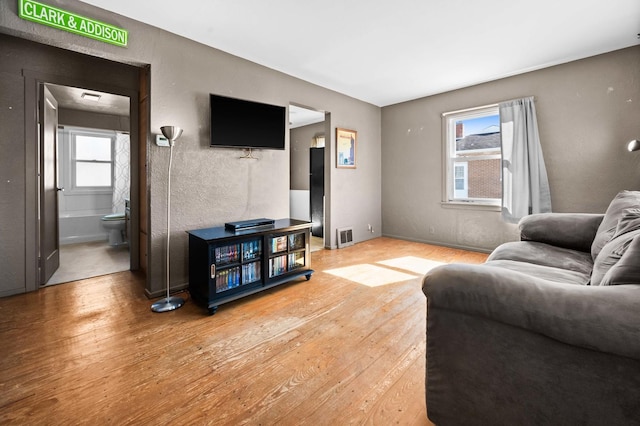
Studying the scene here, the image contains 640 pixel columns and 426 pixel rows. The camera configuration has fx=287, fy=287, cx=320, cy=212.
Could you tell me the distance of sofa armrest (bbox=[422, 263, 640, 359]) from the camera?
0.82 meters

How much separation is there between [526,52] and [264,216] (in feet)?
11.9

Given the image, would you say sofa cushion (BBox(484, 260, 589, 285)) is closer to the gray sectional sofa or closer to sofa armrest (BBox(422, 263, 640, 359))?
the gray sectional sofa

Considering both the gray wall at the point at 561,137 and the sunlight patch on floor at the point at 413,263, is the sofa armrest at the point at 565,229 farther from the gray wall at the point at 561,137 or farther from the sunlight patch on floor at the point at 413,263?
the gray wall at the point at 561,137

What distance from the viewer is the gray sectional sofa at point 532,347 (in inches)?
32.7

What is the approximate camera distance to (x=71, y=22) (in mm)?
2238

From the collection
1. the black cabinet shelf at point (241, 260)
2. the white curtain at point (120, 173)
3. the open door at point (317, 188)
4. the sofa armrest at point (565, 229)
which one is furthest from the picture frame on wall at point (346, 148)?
the white curtain at point (120, 173)

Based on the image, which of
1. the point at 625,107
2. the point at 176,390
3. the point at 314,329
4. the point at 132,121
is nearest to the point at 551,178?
the point at 625,107

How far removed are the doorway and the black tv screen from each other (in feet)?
4.29

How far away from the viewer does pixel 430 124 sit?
492 cm

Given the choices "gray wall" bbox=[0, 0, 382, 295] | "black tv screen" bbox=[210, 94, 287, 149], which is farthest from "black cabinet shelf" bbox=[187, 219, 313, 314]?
"black tv screen" bbox=[210, 94, 287, 149]

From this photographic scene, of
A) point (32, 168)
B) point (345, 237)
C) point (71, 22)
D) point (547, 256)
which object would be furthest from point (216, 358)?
point (345, 237)

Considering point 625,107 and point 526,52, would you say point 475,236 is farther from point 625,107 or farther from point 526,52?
point 526,52

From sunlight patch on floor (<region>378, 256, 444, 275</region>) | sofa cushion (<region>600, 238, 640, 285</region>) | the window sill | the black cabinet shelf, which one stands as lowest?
sunlight patch on floor (<region>378, 256, 444, 275</region>)

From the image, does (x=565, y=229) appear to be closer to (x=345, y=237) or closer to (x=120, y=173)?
(x=345, y=237)
